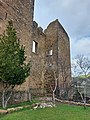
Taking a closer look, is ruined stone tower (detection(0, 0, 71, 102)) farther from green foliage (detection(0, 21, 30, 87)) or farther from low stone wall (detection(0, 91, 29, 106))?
green foliage (detection(0, 21, 30, 87))

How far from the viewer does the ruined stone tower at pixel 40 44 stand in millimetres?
14095

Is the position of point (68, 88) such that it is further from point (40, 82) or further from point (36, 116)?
point (36, 116)

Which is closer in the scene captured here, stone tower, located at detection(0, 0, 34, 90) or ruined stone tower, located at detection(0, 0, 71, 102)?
stone tower, located at detection(0, 0, 34, 90)

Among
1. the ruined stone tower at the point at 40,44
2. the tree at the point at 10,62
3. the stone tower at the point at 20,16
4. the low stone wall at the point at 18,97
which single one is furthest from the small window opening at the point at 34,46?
the tree at the point at 10,62

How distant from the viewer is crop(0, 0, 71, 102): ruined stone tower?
14.1 m

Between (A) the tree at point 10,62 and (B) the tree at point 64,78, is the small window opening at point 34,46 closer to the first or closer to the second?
(B) the tree at point 64,78

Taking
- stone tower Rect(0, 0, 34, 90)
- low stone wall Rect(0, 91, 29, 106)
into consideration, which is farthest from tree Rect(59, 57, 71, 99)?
stone tower Rect(0, 0, 34, 90)

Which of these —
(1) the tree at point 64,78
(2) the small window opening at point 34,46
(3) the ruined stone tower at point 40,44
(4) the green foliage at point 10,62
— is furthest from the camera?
(1) the tree at point 64,78

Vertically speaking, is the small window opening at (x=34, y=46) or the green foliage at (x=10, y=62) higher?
the small window opening at (x=34, y=46)

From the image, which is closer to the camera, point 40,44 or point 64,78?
point 40,44

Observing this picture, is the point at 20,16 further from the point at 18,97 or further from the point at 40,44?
the point at 40,44

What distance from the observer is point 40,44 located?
65.8 feet

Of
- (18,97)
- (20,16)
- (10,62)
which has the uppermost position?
(20,16)

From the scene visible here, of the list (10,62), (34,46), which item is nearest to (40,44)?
(34,46)
